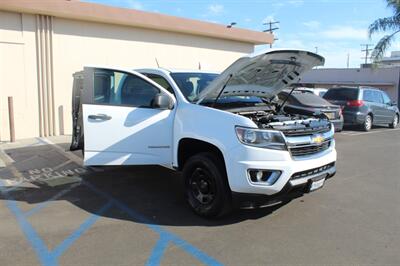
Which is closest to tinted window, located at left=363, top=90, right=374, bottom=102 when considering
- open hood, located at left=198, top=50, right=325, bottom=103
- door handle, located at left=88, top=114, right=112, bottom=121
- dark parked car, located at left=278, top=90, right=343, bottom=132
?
dark parked car, located at left=278, top=90, right=343, bottom=132

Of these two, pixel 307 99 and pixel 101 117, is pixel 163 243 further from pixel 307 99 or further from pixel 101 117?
pixel 307 99

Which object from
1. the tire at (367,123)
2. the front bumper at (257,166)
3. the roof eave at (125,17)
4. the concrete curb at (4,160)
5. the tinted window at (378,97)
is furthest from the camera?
the tinted window at (378,97)

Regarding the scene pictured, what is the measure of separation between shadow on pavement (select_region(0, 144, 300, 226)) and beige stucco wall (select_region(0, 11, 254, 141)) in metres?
3.06

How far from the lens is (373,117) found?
14.8 m

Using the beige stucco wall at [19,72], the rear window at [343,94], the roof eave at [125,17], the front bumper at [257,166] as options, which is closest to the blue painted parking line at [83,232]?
the front bumper at [257,166]

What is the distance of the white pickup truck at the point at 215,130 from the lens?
4414 millimetres

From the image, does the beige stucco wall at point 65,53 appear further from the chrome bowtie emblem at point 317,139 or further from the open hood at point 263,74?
the chrome bowtie emblem at point 317,139

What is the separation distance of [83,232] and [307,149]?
281 cm

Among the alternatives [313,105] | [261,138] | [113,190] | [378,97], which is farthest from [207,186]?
[378,97]

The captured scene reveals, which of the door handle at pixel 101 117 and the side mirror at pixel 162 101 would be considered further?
the door handle at pixel 101 117

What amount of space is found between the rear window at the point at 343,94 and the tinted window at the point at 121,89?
1044cm

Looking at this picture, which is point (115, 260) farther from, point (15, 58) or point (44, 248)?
point (15, 58)

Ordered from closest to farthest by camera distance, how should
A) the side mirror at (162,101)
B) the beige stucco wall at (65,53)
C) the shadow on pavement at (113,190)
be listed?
1. the shadow on pavement at (113,190)
2. the side mirror at (162,101)
3. the beige stucco wall at (65,53)

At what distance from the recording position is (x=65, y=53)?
11500 millimetres
